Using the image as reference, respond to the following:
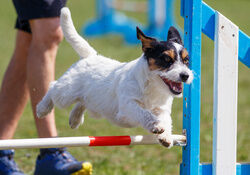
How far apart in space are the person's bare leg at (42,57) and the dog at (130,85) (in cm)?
31

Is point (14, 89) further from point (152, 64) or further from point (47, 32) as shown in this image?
point (152, 64)

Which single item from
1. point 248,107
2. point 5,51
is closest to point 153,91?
point 248,107

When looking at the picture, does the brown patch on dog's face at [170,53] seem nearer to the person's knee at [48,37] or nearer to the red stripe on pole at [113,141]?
the red stripe on pole at [113,141]

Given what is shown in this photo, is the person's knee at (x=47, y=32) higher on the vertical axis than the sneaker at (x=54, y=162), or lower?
higher

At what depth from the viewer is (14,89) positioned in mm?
3980

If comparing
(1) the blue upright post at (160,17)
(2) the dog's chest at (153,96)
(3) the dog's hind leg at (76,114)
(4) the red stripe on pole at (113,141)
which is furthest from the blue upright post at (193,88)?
(1) the blue upright post at (160,17)

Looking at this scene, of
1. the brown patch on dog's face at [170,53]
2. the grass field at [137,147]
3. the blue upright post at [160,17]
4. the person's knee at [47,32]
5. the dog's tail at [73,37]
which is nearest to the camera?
A: the brown patch on dog's face at [170,53]

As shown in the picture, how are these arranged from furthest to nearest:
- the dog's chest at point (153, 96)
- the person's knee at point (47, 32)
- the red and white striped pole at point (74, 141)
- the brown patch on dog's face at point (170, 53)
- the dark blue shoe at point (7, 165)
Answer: the dark blue shoe at point (7, 165)
the person's knee at point (47, 32)
the dog's chest at point (153, 96)
the brown patch on dog's face at point (170, 53)
the red and white striped pole at point (74, 141)

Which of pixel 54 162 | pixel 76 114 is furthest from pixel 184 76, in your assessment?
pixel 54 162

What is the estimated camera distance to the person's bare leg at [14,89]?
12.9ft

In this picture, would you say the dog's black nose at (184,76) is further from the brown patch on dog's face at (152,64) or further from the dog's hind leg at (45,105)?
the dog's hind leg at (45,105)

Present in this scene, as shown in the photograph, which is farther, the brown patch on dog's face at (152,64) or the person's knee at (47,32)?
the person's knee at (47,32)

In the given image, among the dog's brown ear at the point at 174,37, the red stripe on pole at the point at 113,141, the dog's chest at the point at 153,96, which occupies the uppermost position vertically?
the dog's brown ear at the point at 174,37

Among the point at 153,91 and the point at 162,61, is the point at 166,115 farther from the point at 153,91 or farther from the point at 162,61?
the point at 162,61
